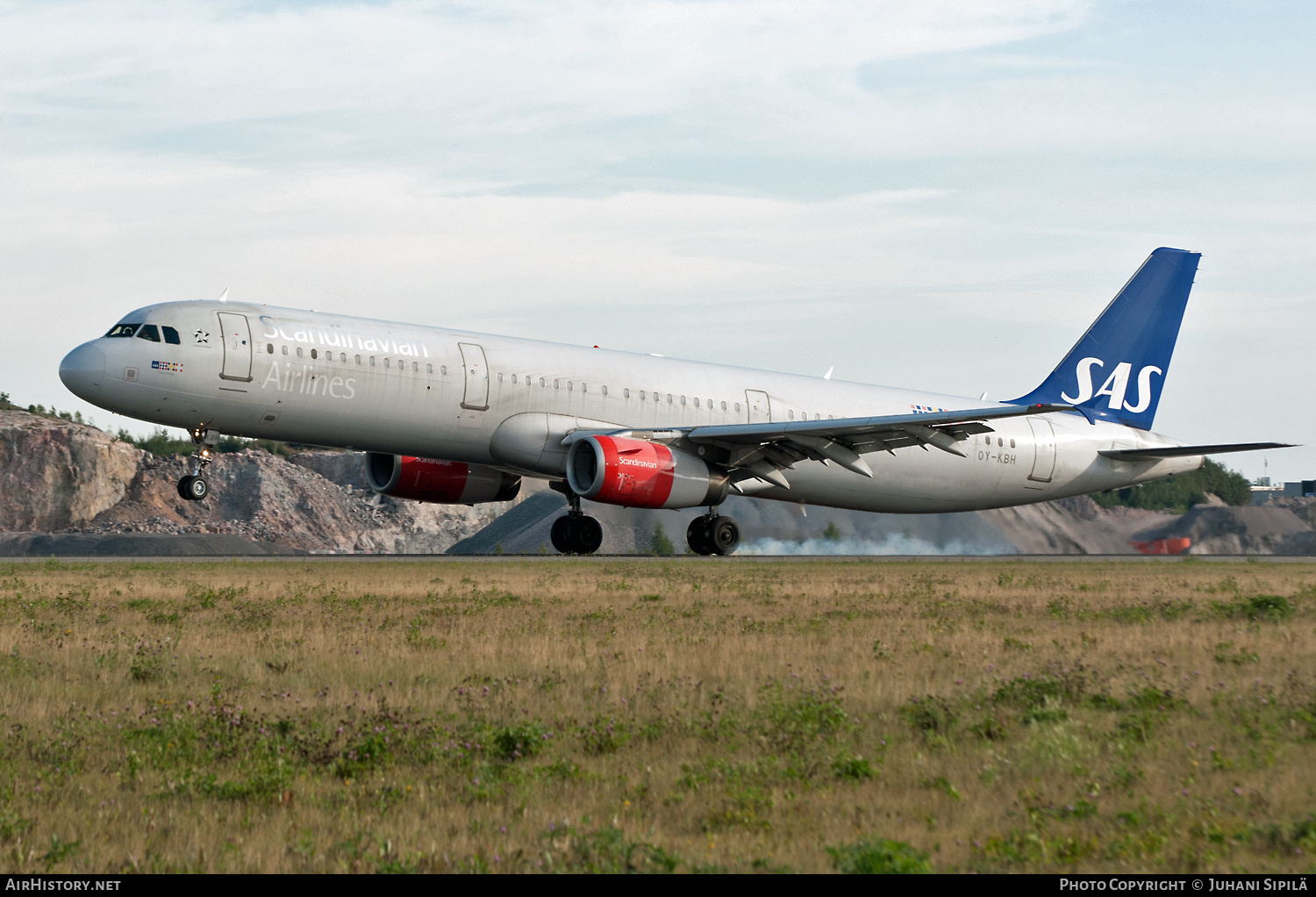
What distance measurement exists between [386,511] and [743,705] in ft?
177

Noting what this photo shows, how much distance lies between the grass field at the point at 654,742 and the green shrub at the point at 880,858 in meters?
0.02

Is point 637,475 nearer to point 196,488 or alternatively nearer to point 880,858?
point 196,488

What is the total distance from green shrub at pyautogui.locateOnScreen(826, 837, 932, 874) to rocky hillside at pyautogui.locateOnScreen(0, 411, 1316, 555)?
31.4 m

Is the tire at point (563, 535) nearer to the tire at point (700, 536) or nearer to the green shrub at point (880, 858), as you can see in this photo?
the tire at point (700, 536)

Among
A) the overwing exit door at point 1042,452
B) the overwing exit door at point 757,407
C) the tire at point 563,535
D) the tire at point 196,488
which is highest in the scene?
the overwing exit door at point 757,407

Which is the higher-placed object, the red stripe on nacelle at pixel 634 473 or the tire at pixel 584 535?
the red stripe on nacelle at pixel 634 473

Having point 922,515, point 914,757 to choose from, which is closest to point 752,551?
point 922,515

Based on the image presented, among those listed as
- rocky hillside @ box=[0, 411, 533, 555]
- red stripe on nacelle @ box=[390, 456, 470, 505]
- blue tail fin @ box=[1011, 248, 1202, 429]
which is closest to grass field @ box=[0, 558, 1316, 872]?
red stripe on nacelle @ box=[390, 456, 470, 505]

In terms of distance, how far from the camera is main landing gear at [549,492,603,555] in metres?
30.9

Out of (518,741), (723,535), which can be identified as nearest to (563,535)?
(723,535)

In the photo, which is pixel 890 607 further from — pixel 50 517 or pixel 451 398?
pixel 50 517

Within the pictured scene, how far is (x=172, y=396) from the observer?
2505 cm

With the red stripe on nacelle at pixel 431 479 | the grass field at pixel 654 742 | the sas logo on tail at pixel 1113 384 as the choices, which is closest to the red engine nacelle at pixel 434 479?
the red stripe on nacelle at pixel 431 479

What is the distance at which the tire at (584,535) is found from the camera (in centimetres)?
3088
